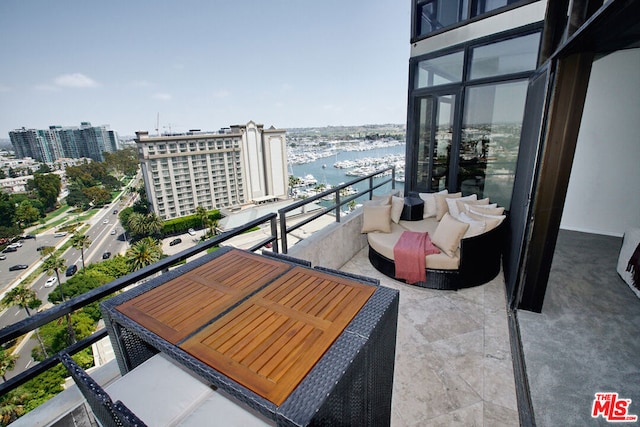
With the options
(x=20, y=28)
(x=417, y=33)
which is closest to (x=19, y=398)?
(x=417, y=33)

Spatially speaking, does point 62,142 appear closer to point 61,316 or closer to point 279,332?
point 61,316

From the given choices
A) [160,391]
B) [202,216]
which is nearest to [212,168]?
[202,216]

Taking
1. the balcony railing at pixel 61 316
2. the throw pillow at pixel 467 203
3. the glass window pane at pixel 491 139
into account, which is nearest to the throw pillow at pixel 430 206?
the throw pillow at pixel 467 203

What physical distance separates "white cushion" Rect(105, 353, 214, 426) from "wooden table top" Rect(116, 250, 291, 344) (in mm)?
156

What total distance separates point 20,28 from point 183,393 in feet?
129

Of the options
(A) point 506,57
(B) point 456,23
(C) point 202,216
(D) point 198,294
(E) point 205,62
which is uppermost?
(E) point 205,62

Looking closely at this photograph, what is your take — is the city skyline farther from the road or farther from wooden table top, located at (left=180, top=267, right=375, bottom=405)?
the road

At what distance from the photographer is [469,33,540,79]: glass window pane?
362cm

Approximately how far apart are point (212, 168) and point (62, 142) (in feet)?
187

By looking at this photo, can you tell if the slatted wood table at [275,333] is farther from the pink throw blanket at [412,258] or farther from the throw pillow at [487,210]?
the throw pillow at [487,210]

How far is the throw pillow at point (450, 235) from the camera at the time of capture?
3.02 m

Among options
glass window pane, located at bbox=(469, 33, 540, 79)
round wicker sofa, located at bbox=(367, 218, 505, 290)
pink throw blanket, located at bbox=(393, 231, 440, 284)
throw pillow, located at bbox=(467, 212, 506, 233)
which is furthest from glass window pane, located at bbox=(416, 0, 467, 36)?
pink throw blanket, located at bbox=(393, 231, 440, 284)

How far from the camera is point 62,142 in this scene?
7050cm

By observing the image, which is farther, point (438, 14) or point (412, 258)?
point (438, 14)
